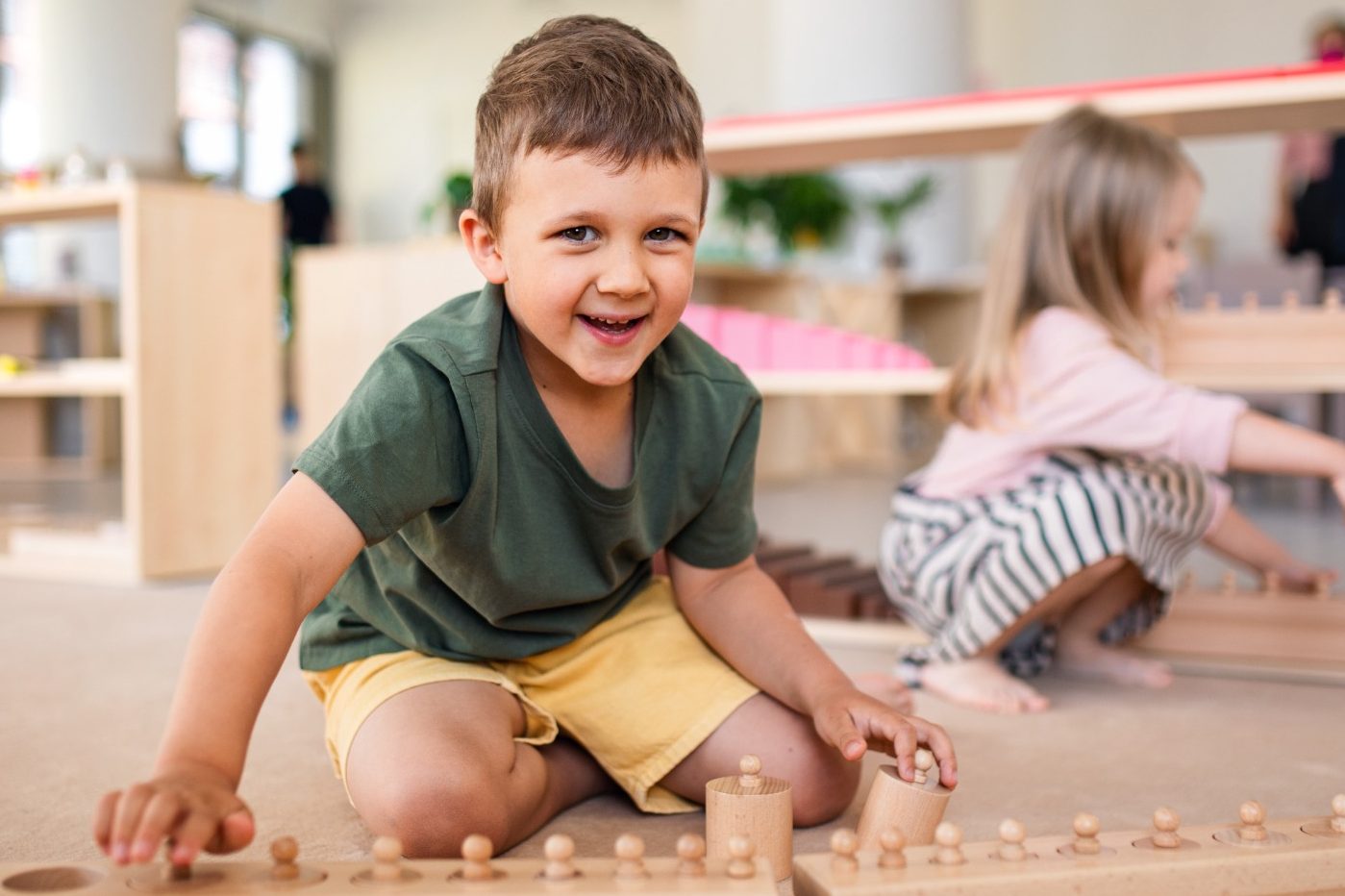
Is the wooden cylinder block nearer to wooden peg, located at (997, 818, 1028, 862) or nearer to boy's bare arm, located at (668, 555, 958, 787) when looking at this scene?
boy's bare arm, located at (668, 555, 958, 787)

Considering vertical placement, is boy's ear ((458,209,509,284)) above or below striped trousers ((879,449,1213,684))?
above

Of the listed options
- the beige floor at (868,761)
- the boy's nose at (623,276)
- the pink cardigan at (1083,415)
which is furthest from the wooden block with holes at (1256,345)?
the boy's nose at (623,276)

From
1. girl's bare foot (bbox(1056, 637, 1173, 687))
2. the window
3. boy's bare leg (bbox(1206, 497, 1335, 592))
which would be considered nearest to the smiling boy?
girl's bare foot (bbox(1056, 637, 1173, 687))

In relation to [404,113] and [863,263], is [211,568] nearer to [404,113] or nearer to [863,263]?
[863,263]

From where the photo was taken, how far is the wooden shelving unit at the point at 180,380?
2.30 metres

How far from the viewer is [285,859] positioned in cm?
69

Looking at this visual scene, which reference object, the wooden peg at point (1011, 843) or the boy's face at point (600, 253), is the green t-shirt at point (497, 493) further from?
the wooden peg at point (1011, 843)

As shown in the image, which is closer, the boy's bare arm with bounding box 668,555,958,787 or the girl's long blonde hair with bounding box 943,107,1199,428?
the boy's bare arm with bounding box 668,555,958,787

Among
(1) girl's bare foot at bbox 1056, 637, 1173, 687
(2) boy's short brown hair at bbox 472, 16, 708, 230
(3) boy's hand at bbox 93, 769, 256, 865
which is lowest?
(1) girl's bare foot at bbox 1056, 637, 1173, 687

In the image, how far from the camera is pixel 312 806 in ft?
3.57

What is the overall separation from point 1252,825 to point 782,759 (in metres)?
0.38

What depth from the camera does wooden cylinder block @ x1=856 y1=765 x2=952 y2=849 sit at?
88cm

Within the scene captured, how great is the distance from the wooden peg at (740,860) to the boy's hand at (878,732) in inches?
9.4

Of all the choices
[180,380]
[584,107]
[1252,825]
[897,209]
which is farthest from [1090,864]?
[897,209]
